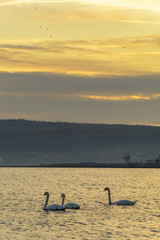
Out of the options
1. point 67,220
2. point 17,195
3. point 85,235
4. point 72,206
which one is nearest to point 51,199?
point 17,195

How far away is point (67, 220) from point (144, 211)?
12675 millimetres

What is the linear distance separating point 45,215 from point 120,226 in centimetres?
1194

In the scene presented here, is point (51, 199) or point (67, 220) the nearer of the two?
point (67, 220)

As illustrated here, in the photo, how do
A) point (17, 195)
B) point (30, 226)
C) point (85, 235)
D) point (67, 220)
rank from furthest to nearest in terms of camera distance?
point (17, 195), point (67, 220), point (30, 226), point (85, 235)

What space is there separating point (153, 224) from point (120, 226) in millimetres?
3444

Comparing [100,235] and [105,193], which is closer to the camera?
[100,235]

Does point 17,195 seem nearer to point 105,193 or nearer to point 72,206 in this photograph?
point 105,193

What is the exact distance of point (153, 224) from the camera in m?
63.5

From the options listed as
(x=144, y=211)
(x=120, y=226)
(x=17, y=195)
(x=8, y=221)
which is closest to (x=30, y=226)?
(x=8, y=221)

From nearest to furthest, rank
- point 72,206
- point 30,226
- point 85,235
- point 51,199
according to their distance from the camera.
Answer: point 85,235 → point 30,226 → point 72,206 → point 51,199

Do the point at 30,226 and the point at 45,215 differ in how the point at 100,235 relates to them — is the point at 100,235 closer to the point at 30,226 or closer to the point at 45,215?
the point at 30,226

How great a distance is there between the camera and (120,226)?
62.2 m

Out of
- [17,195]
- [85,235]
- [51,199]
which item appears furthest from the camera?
[17,195]

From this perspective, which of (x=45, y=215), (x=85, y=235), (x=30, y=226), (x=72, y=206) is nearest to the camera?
(x=85, y=235)
